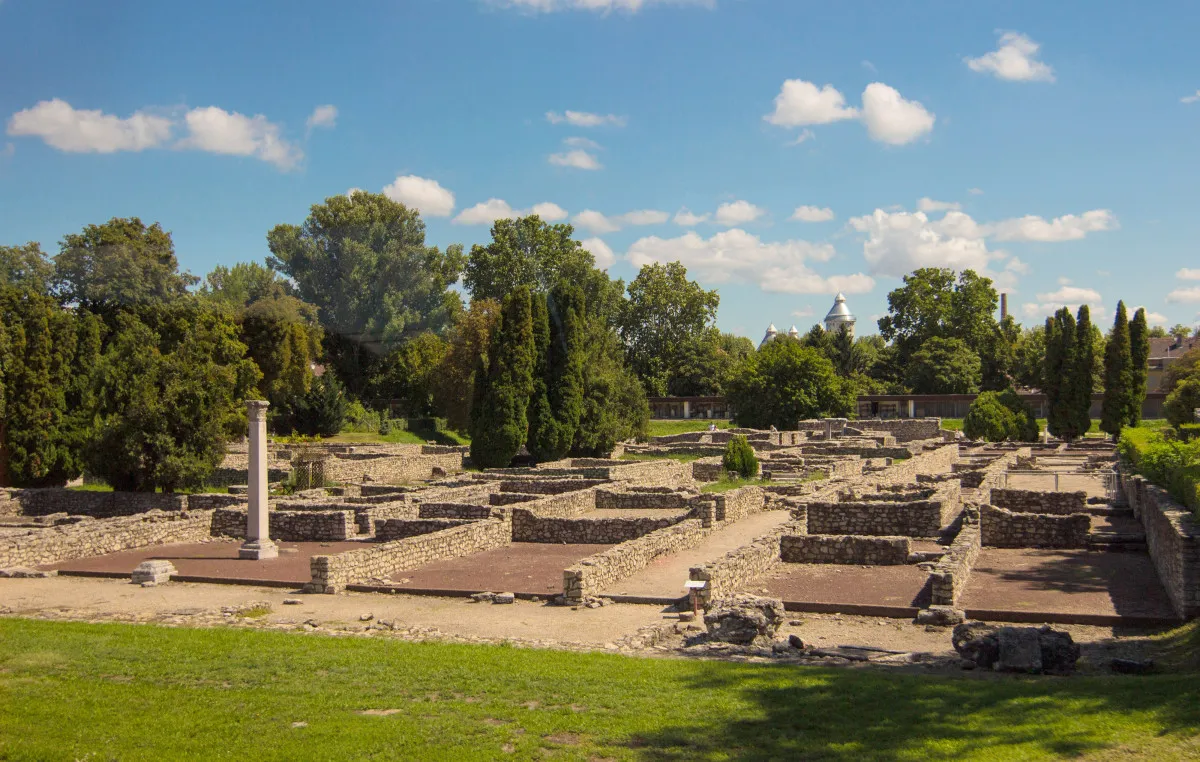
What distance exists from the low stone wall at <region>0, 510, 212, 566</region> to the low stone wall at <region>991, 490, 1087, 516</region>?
1856 cm

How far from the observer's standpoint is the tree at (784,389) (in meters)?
62.4

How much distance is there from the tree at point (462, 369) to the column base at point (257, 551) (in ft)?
120

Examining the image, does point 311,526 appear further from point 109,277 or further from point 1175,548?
point 109,277

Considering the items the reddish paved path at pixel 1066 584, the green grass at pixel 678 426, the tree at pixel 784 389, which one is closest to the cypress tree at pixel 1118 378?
the tree at pixel 784 389

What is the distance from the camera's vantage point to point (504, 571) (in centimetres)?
1720

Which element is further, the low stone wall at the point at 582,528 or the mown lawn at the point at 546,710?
the low stone wall at the point at 582,528

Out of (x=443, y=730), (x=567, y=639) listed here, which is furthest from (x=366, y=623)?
(x=443, y=730)

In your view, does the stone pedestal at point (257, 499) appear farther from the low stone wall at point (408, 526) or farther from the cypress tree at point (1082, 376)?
the cypress tree at point (1082, 376)

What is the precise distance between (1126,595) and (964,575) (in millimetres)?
2207

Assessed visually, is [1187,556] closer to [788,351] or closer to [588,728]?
[588,728]

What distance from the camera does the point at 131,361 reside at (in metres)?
29.2

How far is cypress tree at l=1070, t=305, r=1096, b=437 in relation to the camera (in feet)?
184

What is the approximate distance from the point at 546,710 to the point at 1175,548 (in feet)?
30.7

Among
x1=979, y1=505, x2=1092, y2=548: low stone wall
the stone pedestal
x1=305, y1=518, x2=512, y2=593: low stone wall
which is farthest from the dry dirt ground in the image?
x1=979, y1=505, x2=1092, y2=548: low stone wall
